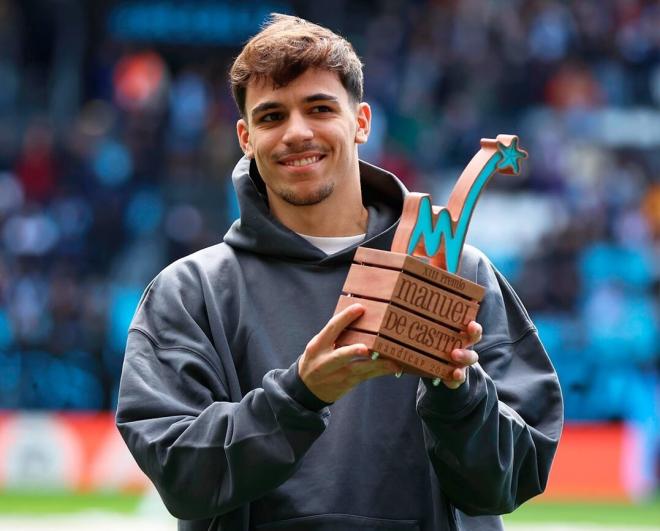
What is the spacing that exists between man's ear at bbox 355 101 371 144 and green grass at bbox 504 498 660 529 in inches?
303

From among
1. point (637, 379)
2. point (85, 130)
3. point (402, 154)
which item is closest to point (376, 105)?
point (402, 154)

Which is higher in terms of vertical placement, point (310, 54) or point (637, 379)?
point (310, 54)

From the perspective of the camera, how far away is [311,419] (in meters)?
3.11

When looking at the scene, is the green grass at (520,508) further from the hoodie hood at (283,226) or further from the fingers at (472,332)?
the fingers at (472,332)

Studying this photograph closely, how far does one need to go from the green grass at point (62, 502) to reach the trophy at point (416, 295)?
8.65 m

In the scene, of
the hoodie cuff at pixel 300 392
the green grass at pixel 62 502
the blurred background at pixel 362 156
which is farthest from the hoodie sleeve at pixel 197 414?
the blurred background at pixel 362 156

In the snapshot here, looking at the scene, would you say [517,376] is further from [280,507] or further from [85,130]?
[85,130]

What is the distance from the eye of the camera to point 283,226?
3.59 m

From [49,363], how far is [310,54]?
11.1 m

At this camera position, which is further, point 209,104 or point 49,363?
point 209,104

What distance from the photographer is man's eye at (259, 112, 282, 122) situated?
353 cm

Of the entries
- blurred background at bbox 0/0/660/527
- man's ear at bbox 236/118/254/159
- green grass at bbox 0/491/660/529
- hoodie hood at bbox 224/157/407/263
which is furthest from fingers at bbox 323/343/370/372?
blurred background at bbox 0/0/660/527

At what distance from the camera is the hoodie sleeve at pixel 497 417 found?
319 cm

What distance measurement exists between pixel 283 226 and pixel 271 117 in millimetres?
263
